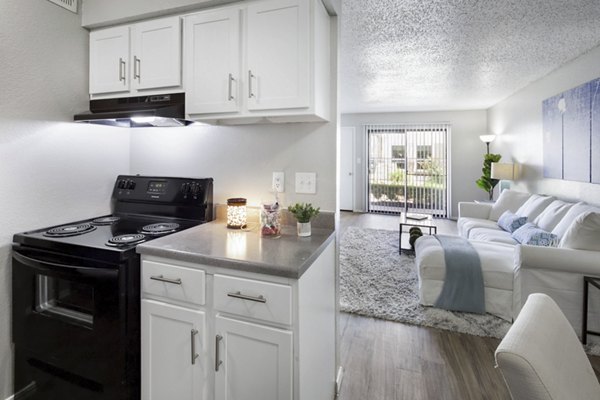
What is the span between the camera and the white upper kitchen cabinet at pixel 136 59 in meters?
1.68

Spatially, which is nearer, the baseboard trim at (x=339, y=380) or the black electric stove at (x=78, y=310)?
the black electric stove at (x=78, y=310)

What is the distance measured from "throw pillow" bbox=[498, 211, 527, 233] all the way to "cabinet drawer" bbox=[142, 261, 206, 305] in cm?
387

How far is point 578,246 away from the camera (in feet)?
7.71

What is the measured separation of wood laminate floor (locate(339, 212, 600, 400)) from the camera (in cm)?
176

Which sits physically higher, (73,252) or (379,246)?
(73,252)

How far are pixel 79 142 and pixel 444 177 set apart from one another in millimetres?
7061

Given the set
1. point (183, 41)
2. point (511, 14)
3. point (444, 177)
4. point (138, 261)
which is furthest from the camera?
point (444, 177)

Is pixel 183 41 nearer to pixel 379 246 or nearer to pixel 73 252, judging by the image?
pixel 73 252

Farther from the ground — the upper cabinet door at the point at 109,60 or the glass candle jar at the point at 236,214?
the upper cabinet door at the point at 109,60

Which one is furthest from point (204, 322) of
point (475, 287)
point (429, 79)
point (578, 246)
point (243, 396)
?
point (429, 79)

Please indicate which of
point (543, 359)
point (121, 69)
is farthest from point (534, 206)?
point (121, 69)

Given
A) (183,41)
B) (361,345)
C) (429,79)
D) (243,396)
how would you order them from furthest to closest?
(429,79) → (361,345) → (183,41) → (243,396)

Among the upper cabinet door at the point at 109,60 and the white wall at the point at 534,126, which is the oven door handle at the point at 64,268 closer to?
the upper cabinet door at the point at 109,60

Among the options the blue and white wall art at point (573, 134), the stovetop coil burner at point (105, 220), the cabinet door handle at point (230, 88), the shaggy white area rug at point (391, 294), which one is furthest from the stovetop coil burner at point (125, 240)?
the blue and white wall art at point (573, 134)
